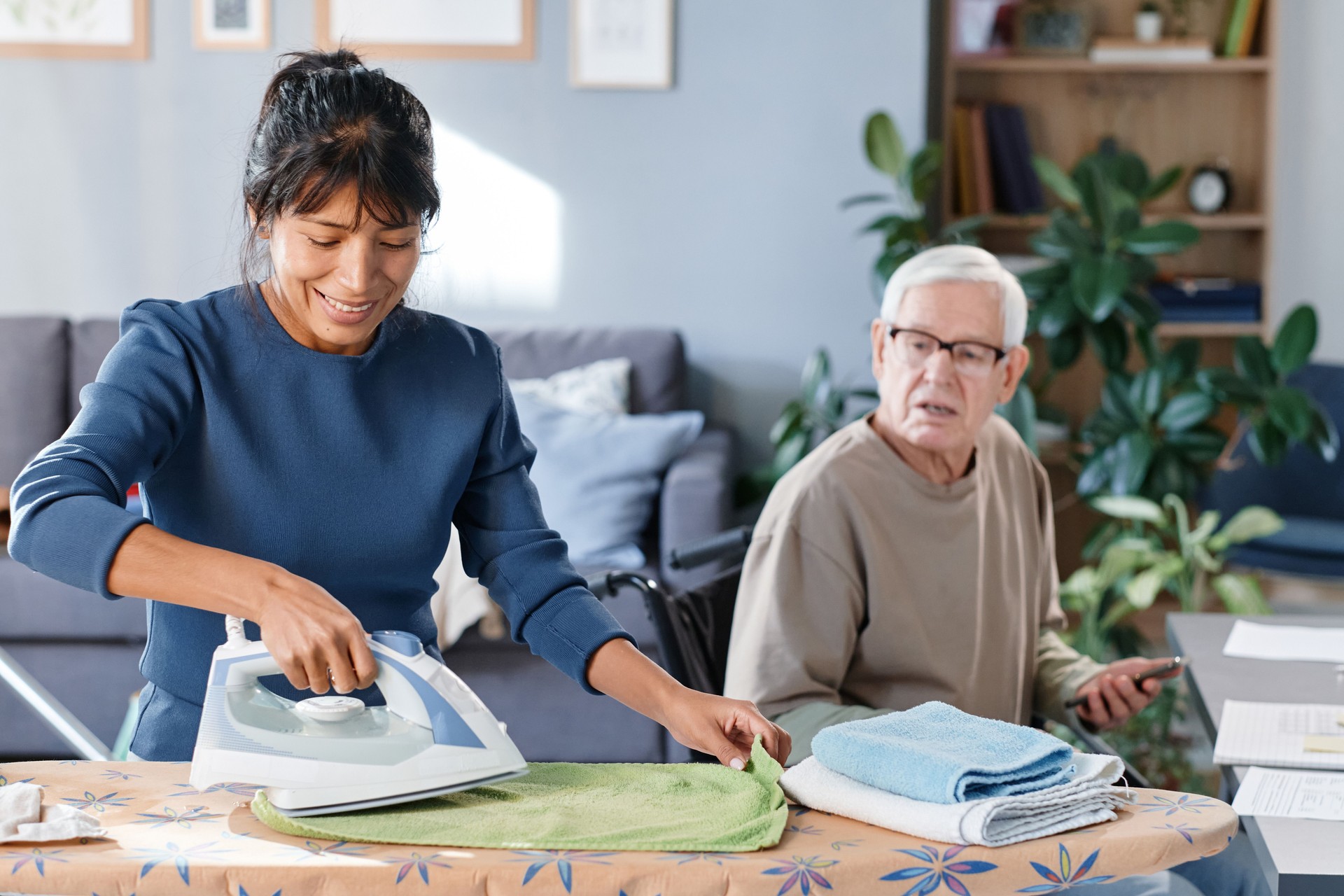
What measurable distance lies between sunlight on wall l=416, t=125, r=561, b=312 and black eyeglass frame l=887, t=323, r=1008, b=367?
2.09 m

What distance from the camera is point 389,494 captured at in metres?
1.22

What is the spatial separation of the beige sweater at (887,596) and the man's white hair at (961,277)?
0.15 meters

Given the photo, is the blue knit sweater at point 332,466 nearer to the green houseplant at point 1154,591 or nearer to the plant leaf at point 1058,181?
the green houseplant at point 1154,591

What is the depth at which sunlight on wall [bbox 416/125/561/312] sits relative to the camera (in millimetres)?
3617

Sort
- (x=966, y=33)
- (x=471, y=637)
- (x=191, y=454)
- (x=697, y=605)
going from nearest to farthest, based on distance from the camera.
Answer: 1. (x=191, y=454)
2. (x=697, y=605)
3. (x=471, y=637)
4. (x=966, y=33)

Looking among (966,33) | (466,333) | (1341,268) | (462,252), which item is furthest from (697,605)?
(1341,268)

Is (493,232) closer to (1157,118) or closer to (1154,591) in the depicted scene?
(1154,591)

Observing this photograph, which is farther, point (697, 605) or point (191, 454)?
point (697, 605)

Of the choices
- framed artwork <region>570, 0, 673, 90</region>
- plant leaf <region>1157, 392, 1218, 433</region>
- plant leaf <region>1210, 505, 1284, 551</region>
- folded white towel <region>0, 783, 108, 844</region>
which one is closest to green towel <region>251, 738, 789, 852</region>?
folded white towel <region>0, 783, 108, 844</region>

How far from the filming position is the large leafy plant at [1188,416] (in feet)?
9.66

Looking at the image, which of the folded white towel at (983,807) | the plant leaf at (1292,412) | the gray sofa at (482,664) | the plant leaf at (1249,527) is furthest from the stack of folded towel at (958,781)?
the plant leaf at (1292,412)

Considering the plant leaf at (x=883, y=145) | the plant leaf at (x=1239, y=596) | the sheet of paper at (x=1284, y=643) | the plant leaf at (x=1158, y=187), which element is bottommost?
the plant leaf at (x=1239, y=596)

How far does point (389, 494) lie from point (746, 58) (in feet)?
8.55

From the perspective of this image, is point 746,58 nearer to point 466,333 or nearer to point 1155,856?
point 466,333
